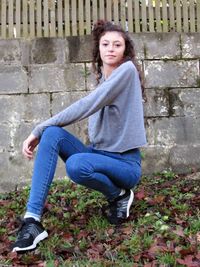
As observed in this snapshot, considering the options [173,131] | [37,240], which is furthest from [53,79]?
[37,240]

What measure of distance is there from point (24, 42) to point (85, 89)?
791 mm

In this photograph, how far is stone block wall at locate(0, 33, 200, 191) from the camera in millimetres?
4484

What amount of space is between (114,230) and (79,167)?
541 mm

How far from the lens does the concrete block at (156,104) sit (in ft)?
14.8

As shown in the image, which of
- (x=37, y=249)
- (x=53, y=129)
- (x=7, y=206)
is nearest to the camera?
(x=37, y=249)

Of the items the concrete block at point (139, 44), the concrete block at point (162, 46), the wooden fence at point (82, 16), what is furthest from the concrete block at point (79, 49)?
the concrete block at point (162, 46)

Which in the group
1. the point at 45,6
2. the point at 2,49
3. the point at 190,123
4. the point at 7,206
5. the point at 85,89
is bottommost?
Answer: the point at 7,206

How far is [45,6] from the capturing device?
4.62 metres

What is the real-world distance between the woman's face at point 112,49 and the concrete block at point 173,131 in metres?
1.50

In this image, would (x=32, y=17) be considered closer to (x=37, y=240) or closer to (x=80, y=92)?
(x=80, y=92)

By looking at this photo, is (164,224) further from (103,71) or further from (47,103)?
(47,103)

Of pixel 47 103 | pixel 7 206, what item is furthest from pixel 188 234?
pixel 47 103

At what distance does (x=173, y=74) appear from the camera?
4.55 meters

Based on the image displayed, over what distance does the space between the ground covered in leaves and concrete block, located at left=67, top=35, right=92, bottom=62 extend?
1339mm
